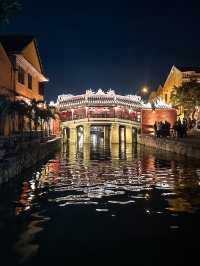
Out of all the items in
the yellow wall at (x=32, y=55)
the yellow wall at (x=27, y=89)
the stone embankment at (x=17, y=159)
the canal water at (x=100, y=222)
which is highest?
the yellow wall at (x=32, y=55)

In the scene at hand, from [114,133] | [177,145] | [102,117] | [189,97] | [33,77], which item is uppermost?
[33,77]

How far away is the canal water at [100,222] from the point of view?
7.04 m

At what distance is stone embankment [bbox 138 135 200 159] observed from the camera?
1062 inches

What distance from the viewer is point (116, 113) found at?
56812mm

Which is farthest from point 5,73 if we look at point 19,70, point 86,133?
point 86,133

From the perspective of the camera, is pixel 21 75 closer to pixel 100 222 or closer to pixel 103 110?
pixel 103 110

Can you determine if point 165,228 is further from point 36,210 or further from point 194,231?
point 36,210

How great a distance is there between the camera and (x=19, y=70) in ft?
119

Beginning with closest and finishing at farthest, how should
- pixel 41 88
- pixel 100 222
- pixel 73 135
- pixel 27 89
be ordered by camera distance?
pixel 100 222, pixel 27 89, pixel 41 88, pixel 73 135

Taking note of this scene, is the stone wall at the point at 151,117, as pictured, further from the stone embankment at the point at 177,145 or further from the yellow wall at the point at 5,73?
the yellow wall at the point at 5,73

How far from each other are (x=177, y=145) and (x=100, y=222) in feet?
76.9

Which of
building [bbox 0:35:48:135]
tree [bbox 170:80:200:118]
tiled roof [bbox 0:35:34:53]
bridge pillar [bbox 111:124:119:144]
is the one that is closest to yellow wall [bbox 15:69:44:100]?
building [bbox 0:35:48:135]

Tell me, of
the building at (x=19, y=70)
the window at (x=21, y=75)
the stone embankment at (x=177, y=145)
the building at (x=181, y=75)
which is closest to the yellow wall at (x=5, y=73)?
the building at (x=19, y=70)

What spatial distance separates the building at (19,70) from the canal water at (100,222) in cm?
1568
